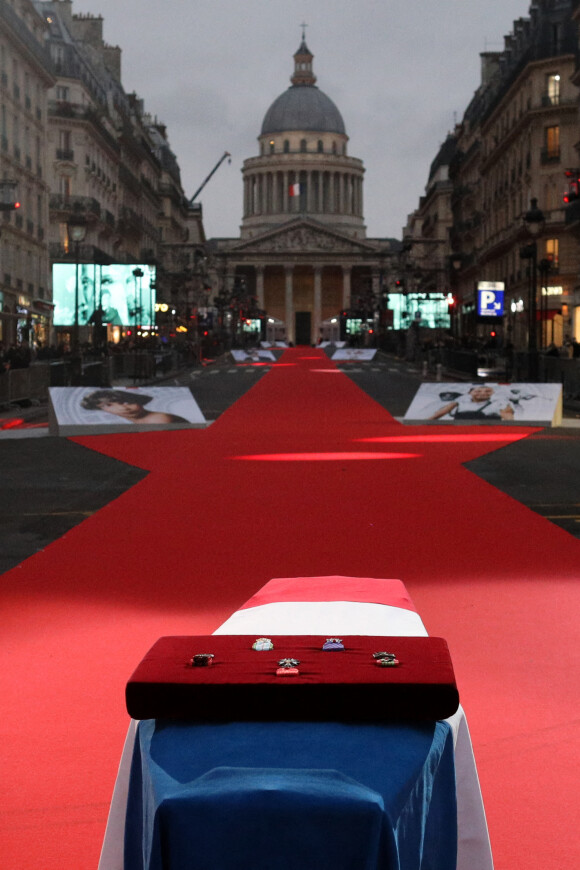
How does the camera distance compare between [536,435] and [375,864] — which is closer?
[375,864]

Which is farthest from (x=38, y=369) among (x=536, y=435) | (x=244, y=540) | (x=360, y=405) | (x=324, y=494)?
(x=244, y=540)

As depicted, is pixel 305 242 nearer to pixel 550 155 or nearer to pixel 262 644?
pixel 550 155

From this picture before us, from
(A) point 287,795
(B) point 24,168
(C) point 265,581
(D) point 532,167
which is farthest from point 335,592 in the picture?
(D) point 532,167

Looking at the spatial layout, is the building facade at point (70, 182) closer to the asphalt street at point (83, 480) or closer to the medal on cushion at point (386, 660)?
the asphalt street at point (83, 480)

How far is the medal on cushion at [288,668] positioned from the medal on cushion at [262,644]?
145 millimetres

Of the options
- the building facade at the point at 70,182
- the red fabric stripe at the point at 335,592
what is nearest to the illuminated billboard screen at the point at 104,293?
the building facade at the point at 70,182

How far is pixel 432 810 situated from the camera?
3.07m

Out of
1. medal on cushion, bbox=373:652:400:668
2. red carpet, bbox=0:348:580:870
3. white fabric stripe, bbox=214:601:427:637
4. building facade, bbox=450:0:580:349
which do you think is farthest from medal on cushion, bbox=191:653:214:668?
building facade, bbox=450:0:580:349

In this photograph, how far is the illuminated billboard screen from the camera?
54.5 m

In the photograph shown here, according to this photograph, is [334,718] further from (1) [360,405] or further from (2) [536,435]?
(1) [360,405]

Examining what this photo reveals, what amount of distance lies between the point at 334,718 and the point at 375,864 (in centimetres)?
38

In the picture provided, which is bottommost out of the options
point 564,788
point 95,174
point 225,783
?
point 564,788

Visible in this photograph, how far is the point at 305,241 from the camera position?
186 meters

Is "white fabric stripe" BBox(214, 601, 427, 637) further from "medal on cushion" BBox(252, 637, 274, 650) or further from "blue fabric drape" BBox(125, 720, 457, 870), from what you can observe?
"blue fabric drape" BBox(125, 720, 457, 870)
